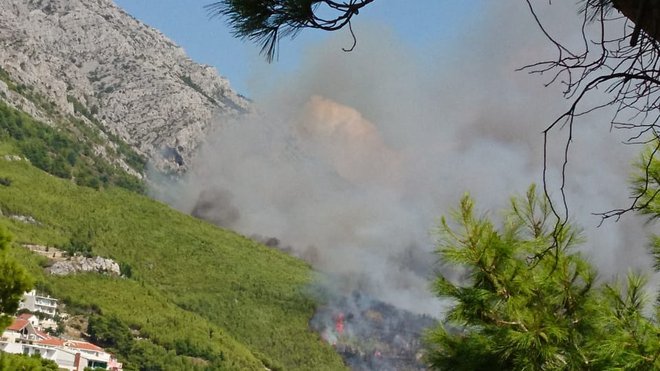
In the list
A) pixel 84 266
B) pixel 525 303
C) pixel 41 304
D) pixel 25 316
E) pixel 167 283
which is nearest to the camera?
pixel 525 303

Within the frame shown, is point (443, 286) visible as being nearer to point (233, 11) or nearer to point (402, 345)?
point (233, 11)

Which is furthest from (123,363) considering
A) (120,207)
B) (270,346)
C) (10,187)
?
(120,207)

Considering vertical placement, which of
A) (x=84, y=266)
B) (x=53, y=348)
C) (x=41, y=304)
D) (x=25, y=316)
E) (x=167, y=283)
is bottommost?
(x=53, y=348)

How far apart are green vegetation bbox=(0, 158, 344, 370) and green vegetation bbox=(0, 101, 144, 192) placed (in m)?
5.10

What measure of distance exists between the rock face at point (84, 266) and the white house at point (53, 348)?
3484 cm

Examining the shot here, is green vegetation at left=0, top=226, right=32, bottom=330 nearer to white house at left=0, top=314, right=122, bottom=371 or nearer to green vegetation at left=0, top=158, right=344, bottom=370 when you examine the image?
white house at left=0, top=314, right=122, bottom=371

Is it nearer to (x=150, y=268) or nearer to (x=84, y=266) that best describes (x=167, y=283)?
(x=150, y=268)

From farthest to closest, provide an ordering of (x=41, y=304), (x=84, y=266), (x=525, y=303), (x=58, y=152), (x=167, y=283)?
(x=58, y=152)
(x=167, y=283)
(x=84, y=266)
(x=41, y=304)
(x=525, y=303)

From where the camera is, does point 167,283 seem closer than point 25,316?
No

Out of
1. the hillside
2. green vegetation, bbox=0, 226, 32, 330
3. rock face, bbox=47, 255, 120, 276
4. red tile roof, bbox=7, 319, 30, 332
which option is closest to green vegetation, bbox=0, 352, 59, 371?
green vegetation, bbox=0, 226, 32, 330

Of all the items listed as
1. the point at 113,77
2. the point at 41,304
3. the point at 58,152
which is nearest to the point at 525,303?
the point at 41,304

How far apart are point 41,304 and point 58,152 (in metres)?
61.0

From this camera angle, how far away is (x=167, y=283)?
133250mm

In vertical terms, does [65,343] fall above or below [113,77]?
below
